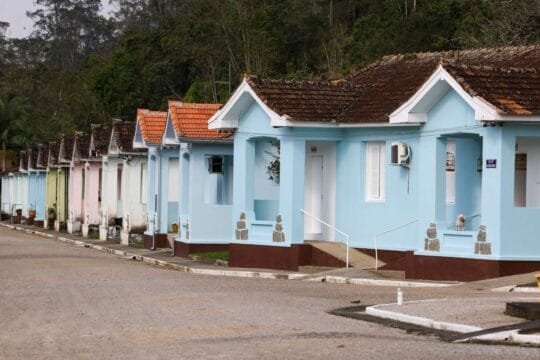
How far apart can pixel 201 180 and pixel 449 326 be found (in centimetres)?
2005

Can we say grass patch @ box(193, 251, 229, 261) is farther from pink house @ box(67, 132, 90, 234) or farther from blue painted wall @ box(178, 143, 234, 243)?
pink house @ box(67, 132, 90, 234)

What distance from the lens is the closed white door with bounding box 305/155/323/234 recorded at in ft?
98.5

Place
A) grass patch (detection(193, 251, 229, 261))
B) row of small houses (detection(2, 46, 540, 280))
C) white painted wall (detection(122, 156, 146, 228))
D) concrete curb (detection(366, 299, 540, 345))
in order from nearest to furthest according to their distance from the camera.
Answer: concrete curb (detection(366, 299, 540, 345))
row of small houses (detection(2, 46, 540, 280))
grass patch (detection(193, 251, 229, 261))
white painted wall (detection(122, 156, 146, 228))

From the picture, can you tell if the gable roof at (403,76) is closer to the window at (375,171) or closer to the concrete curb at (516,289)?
the window at (375,171)

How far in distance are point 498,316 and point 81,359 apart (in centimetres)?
582

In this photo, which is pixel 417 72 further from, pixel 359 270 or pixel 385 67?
pixel 359 270

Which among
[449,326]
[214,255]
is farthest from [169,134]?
[449,326]

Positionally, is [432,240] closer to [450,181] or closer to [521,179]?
[521,179]

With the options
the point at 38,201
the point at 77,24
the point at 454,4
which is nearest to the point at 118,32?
the point at 77,24

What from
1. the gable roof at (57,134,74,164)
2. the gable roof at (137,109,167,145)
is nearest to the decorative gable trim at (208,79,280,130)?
the gable roof at (137,109,167,145)

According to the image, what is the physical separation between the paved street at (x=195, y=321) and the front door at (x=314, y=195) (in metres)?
4.36

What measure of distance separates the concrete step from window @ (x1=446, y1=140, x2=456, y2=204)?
2.21 meters

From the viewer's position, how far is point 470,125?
24312mm

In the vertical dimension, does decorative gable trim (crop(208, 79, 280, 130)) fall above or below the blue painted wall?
above
